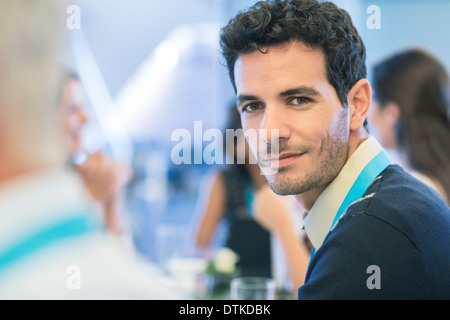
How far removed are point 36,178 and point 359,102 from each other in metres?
0.83

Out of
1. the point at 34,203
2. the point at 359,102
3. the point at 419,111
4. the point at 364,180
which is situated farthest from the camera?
the point at 419,111

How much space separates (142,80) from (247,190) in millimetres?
3019

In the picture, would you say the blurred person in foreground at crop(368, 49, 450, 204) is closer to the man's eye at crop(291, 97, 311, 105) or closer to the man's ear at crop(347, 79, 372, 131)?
the man's ear at crop(347, 79, 372, 131)

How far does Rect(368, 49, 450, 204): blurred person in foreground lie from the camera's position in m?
1.75

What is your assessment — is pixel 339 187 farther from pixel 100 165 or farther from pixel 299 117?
pixel 100 165

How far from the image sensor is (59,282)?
478 millimetres

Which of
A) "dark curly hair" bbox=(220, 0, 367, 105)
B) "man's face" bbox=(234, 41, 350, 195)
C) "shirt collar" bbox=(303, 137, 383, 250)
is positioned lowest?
"shirt collar" bbox=(303, 137, 383, 250)

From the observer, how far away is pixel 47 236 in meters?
0.44

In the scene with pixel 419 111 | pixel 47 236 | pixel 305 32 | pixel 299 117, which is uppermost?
pixel 419 111

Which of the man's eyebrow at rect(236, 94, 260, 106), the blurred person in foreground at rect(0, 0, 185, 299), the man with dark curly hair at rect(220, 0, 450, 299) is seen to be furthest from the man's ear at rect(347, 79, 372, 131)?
the blurred person in foreground at rect(0, 0, 185, 299)

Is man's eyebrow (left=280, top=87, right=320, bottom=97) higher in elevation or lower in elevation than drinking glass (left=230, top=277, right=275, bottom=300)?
higher

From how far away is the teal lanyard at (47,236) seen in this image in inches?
16.5

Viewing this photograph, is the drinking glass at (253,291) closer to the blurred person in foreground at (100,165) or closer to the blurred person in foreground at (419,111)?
the blurred person in foreground at (100,165)

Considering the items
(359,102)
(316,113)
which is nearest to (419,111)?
(359,102)
